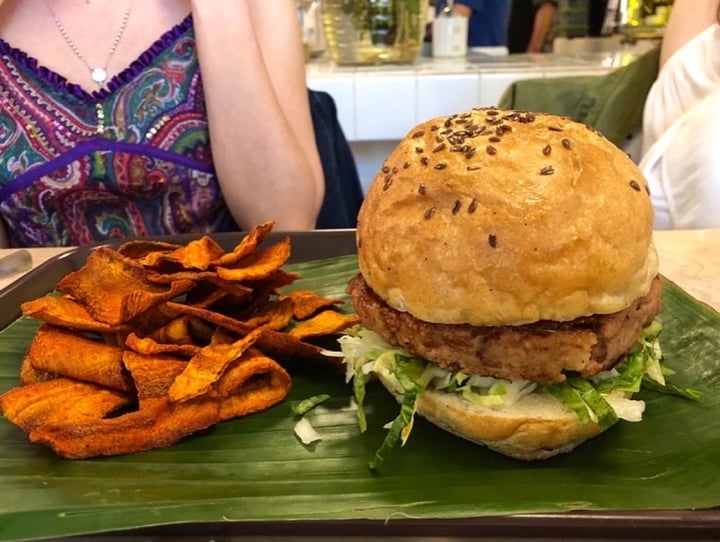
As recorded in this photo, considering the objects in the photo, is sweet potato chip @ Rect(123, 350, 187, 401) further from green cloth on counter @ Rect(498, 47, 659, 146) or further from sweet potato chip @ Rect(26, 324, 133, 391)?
green cloth on counter @ Rect(498, 47, 659, 146)

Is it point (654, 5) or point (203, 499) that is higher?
point (654, 5)

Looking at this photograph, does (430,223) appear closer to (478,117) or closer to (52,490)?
(478,117)

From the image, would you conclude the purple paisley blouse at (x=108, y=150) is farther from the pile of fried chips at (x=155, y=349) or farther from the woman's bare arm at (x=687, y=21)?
the woman's bare arm at (x=687, y=21)

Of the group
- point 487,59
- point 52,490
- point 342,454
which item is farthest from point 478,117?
point 487,59

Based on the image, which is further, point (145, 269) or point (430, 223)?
point (145, 269)

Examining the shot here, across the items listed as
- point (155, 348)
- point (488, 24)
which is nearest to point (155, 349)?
point (155, 348)

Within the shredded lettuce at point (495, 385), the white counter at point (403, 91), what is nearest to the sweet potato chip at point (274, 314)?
the shredded lettuce at point (495, 385)
